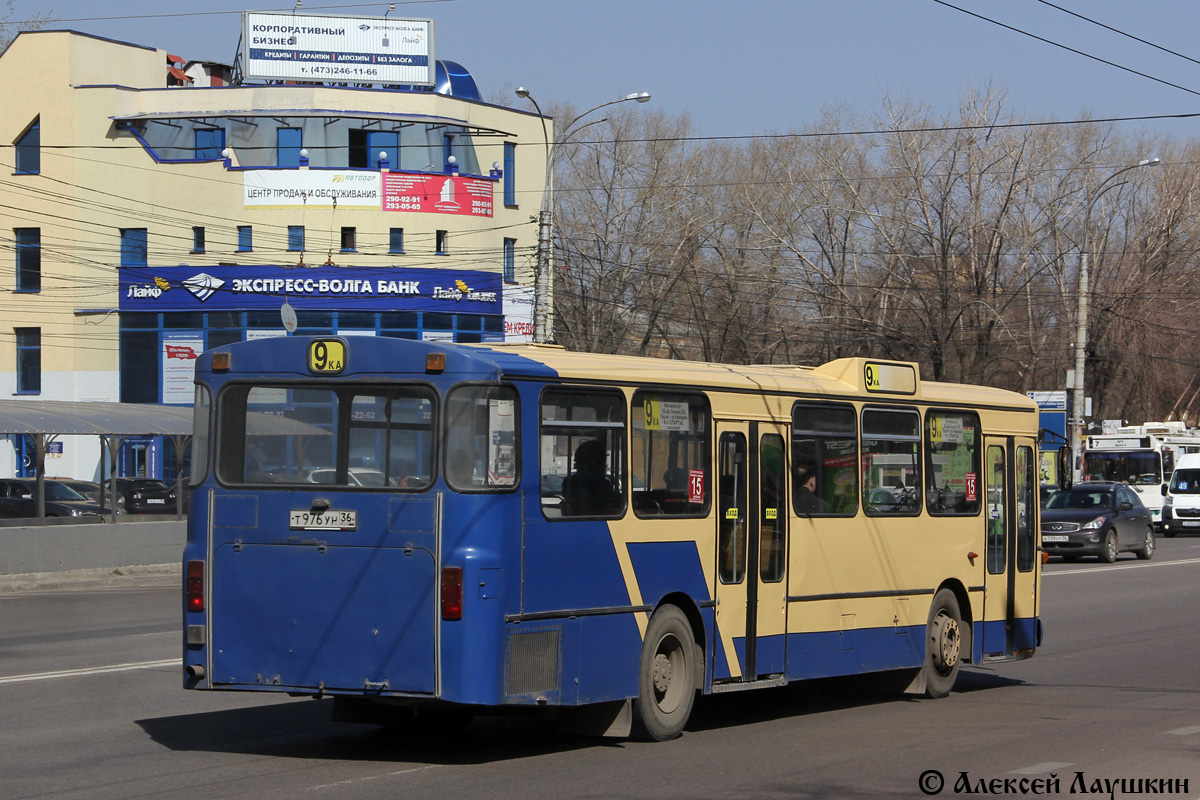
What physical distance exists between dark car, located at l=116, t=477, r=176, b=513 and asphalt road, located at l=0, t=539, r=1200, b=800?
12471mm

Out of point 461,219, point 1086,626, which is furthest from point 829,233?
point 1086,626

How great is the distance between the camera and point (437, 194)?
46469 millimetres

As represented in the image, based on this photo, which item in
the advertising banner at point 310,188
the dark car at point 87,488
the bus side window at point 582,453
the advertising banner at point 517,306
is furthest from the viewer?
the advertising banner at point 517,306

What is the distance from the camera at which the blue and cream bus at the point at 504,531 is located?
25.9 feet

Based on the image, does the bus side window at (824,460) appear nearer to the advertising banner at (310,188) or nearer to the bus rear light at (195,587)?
the bus rear light at (195,587)

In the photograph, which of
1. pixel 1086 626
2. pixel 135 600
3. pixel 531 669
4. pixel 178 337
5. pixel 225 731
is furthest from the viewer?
pixel 178 337

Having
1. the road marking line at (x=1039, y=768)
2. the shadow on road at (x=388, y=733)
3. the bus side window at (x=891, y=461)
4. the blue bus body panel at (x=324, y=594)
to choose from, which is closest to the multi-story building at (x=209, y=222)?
the bus side window at (x=891, y=461)

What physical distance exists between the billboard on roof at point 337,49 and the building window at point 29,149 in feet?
24.2

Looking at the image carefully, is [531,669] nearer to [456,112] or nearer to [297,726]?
[297,726]

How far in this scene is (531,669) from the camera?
802cm

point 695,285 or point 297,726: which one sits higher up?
point 695,285

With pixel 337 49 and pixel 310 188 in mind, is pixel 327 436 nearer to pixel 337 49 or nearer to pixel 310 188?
pixel 310 188

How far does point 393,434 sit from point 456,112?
134 feet

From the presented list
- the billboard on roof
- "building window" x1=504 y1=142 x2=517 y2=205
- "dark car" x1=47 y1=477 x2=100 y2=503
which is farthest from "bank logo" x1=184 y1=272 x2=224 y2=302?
"dark car" x1=47 y1=477 x2=100 y2=503
